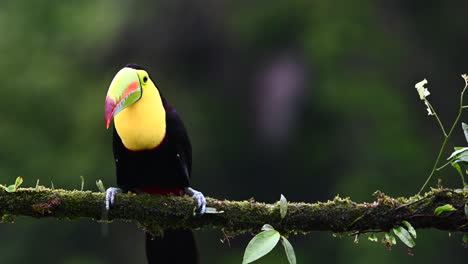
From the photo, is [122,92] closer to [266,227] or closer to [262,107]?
[266,227]

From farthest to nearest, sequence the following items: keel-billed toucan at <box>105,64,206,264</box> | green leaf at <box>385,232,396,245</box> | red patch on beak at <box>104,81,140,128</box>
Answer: keel-billed toucan at <box>105,64,206,264</box> < red patch on beak at <box>104,81,140,128</box> < green leaf at <box>385,232,396,245</box>

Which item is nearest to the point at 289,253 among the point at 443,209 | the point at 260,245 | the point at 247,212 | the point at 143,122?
the point at 260,245

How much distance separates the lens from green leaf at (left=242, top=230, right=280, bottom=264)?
11.2 ft

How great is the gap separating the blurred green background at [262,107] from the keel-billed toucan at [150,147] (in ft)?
27.2

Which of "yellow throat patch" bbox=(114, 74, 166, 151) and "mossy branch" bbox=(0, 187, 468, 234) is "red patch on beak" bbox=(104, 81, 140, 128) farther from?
"mossy branch" bbox=(0, 187, 468, 234)

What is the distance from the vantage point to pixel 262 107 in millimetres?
13781

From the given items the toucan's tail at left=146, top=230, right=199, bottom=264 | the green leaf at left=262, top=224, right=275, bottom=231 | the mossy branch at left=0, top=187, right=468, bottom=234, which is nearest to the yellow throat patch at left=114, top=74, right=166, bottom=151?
the toucan's tail at left=146, top=230, right=199, bottom=264

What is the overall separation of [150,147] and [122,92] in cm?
33

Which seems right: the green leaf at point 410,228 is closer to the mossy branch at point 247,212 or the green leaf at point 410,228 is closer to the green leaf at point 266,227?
the mossy branch at point 247,212

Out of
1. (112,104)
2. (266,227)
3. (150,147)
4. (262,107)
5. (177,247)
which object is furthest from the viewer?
(262,107)

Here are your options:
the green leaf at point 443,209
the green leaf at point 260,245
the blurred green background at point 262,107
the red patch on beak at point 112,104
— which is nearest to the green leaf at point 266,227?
the green leaf at point 260,245

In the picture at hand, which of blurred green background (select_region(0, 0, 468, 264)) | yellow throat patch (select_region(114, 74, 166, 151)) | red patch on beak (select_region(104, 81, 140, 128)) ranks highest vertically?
A: red patch on beak (select_region(104, 81, 140, 128))

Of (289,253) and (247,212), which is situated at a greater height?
(247,212)

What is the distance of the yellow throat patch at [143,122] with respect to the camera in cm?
432
